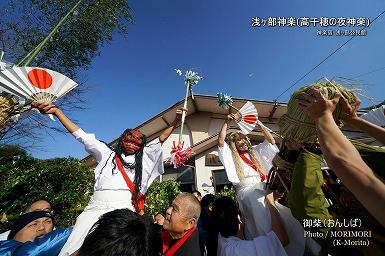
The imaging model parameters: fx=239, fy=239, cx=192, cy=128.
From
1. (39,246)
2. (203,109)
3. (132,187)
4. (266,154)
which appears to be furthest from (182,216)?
(203,109)

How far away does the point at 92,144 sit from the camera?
10.1 feet

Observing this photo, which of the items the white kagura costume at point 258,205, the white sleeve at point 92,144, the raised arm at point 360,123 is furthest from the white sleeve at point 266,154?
the white sleeve at point 92,144

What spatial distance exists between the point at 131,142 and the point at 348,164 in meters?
2.65

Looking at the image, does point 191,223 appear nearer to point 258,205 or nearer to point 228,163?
point 258,205

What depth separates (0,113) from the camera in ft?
9.66

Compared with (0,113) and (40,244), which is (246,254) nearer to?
(40,244)

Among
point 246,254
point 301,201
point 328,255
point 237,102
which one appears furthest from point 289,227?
point 237,102

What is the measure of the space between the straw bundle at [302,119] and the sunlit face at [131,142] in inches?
78.7

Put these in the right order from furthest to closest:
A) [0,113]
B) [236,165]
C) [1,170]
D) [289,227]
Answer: [1,170] → [236,165] → [0,113] → [289,227]

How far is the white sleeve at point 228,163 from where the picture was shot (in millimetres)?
3244

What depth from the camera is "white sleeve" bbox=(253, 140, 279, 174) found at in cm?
355

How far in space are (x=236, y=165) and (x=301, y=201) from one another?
192 cm

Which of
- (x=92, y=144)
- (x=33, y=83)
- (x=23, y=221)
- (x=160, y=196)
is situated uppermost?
(x=33, y=83)

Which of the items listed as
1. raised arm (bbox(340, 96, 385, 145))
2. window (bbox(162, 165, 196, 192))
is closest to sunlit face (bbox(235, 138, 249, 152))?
raised arm (bbox(340, 96, 385, 145))
